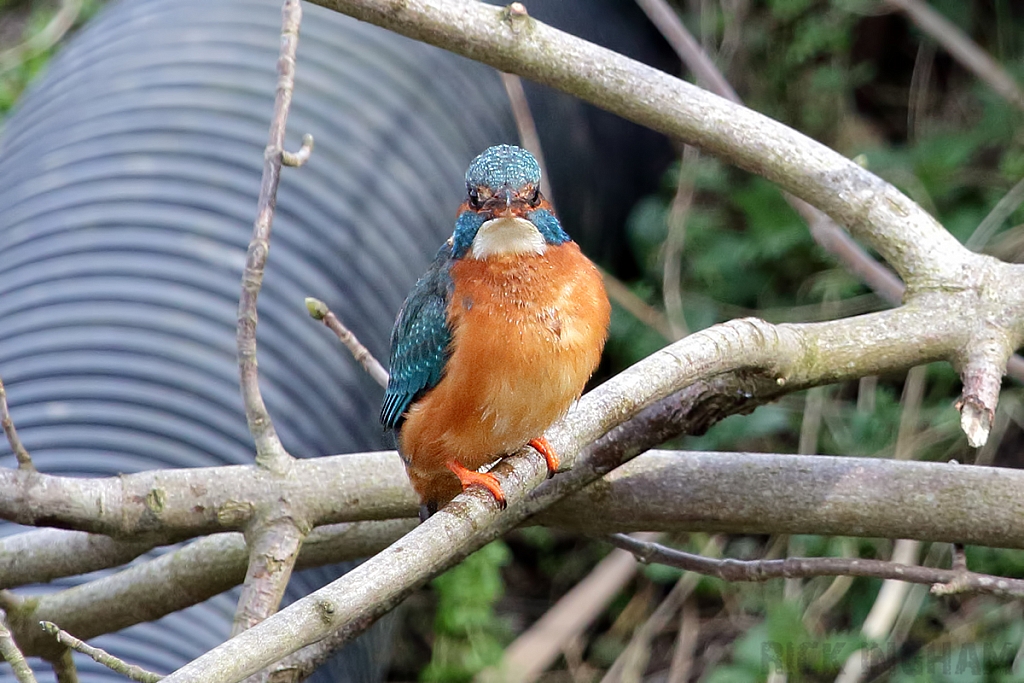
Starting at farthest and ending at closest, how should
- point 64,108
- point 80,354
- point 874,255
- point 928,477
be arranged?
point 874,255
point 64,108
point 80,354
point 928,477

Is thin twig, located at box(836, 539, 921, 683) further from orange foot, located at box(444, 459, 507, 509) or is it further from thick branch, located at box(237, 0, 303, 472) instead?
thick branch, located at box(237, 0, 303, 472)

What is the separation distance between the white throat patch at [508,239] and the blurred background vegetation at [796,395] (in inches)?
66.4

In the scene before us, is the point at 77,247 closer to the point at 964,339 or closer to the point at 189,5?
the point at 189,5

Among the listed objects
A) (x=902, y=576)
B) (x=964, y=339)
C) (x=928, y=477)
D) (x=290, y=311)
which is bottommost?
(x=902, y=576)

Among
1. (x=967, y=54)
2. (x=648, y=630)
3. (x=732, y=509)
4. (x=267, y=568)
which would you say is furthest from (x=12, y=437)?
(x=967, y=54)

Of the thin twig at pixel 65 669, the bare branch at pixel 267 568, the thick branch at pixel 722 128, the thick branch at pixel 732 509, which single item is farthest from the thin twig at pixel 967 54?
the thin twig at pixel 65 669

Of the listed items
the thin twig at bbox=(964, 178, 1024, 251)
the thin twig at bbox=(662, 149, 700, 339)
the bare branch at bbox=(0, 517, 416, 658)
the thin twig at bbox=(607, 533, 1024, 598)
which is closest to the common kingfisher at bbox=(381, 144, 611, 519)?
the bare branch at bbox=(0, 517, 416, 658)

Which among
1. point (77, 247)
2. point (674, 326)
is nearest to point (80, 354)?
point (77, 247)

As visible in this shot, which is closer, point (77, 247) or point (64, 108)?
point (77, 247)

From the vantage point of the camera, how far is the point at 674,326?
433 centimetres

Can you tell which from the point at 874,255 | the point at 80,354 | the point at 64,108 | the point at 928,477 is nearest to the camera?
the point at 928,477

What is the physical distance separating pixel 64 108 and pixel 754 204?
2.51 m

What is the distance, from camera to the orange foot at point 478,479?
1.91 metres

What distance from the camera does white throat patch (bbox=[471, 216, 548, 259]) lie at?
2.04m
